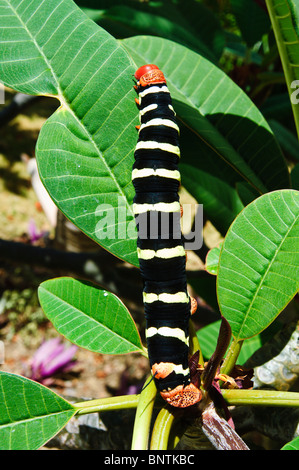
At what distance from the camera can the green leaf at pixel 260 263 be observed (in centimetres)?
56

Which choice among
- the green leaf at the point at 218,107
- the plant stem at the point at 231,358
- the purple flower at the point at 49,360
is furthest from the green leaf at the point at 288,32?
the purple flower at the point at 49,360

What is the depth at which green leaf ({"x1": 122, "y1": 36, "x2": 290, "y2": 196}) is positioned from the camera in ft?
2.61

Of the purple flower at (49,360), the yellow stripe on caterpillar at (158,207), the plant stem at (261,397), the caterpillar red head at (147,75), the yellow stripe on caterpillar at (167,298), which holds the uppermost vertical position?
the caterpillar red head at (147,75)

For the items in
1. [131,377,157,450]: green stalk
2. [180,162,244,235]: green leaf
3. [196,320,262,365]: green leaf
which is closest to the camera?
[131,377,157,450]: green stalk

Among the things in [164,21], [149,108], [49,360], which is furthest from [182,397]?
[49,360]

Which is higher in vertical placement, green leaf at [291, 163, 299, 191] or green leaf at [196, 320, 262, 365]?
green leaf at [291, 163, 299, 191]

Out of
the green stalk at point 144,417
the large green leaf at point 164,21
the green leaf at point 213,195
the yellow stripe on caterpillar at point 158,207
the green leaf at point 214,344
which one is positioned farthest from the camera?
the large green leaf at point 164,21

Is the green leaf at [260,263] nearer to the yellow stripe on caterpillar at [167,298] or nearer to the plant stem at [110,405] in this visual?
the yellow stripe on caterpillar at [167,298]

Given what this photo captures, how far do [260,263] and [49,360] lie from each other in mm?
1997

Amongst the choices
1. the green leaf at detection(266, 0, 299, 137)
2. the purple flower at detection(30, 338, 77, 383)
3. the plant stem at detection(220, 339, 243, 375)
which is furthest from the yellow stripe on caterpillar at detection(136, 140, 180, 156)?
the purple flower at detection(30, 338, 77, 383)

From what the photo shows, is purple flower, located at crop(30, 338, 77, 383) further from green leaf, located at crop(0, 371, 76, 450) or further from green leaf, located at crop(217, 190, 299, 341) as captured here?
green leaf, located at crop(217, 190, 299, 341)

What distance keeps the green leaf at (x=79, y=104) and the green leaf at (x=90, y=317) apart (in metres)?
0.10

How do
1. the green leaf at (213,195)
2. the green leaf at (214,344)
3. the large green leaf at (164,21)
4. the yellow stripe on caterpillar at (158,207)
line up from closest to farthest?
1. the yellow stripe on caterpillar at (158,207)
2. the green leaf at (213,195)
3. the green leaf at (214,344)
4. the large green leaf at (164,21)

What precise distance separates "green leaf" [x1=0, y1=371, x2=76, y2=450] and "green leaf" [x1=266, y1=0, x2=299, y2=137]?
1.92 feet
